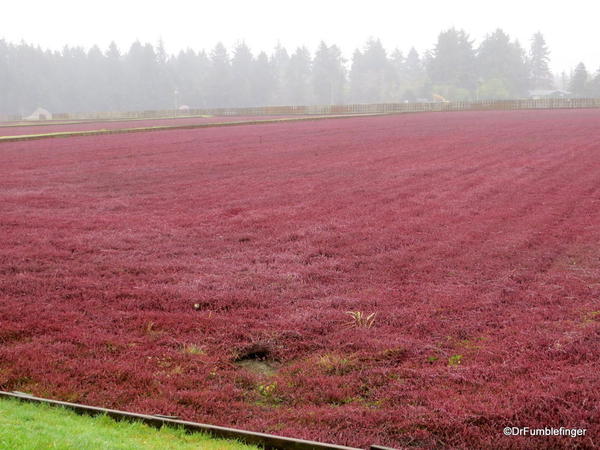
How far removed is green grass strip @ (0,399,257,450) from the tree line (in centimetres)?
12743

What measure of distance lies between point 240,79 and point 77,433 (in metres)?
138

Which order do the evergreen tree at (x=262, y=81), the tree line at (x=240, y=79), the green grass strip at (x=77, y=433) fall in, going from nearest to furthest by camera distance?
the green grass strip at (x=77, y=433) < the tree line at (x=240, y=79) < the evergreen tree at (x=262, y=81)

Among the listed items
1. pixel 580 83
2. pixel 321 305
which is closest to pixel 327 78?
pixel 580 83

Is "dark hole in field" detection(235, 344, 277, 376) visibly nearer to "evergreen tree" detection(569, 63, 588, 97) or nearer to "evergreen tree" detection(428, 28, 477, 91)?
"evergreen tree" detection(569, 63, 588, 97)

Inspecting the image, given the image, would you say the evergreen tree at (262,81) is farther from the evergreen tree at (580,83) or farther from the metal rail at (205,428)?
the metal rail at (205,428)

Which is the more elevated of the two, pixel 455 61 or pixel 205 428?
pixel 455 61

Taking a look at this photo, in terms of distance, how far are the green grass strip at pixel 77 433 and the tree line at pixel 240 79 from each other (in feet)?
418

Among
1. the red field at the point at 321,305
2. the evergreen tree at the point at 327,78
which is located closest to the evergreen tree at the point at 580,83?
the evergreen tree at the point at 327,78

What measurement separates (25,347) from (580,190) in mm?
16107

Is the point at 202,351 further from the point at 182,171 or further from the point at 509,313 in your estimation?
the point at 182,171

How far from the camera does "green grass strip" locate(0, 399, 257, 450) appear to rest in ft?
15.7

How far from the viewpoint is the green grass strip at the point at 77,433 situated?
4797 millimetres

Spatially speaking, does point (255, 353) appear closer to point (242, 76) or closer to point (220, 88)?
point (220, 88)

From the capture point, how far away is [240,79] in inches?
5438
